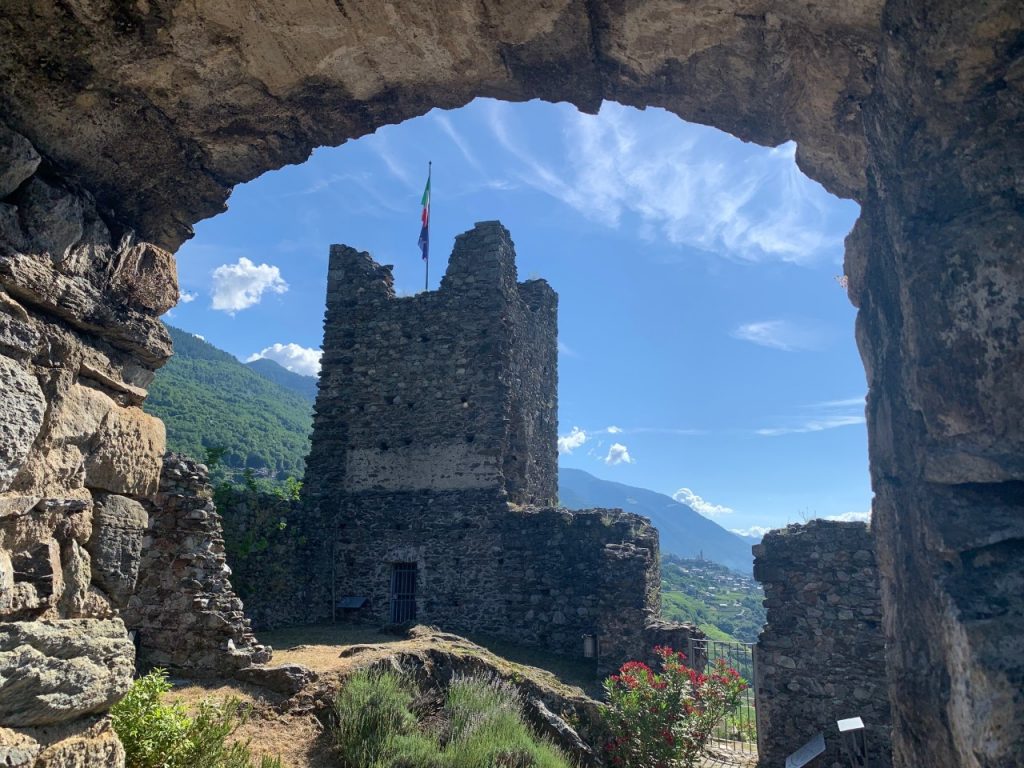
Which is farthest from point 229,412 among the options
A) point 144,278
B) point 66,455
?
point 66,455

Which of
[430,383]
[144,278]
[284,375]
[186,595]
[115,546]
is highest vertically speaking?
[284,375]

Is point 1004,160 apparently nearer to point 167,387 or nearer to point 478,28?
point 478,28

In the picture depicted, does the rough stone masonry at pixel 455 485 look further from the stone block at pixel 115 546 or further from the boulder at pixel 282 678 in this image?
the stone block at pixel 115 546

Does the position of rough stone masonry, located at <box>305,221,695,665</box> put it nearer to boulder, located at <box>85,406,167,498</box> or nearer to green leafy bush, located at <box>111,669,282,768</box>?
green leafy bush, located at <box>111,669,282,768</box>

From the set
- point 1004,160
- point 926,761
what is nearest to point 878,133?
Result: point 1004,160

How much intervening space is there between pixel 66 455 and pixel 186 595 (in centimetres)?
594

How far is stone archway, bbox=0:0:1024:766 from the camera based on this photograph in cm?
218

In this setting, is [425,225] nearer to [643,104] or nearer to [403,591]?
[403,591]

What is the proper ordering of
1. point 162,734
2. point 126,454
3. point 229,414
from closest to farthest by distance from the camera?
point 126,454 → point 162,734 → point 229,414

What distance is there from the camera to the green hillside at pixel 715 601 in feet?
173

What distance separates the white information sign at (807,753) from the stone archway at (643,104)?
6.81 meters

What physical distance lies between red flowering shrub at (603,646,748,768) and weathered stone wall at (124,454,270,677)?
4.16 metres

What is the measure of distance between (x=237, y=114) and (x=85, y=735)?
243cm

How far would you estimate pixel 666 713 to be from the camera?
27.5ft
